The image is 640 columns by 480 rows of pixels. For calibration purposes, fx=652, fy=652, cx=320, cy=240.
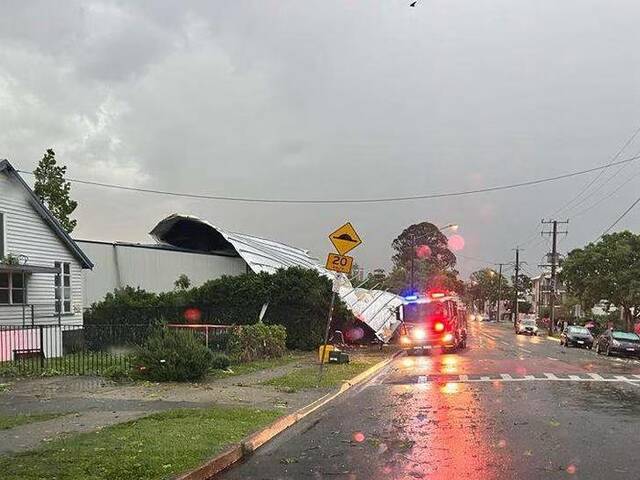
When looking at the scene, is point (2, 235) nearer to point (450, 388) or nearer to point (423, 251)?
point (450, 388)

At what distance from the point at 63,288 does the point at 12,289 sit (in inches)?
104

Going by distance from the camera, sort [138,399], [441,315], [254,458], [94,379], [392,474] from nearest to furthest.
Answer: [392,474], [254,458], [138,399], [94,379], [441,315]

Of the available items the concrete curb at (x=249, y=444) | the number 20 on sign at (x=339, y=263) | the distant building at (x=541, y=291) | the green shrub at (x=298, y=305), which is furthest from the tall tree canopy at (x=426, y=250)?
the concrete curb at (x=249, y=444)

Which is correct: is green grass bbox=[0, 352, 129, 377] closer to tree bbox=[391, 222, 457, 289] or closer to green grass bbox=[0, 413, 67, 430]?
green grass bbox=[0, 413, 67, 430]

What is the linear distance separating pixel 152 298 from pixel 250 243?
13871 mm

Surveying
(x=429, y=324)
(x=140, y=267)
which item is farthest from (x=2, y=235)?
(x=429, y=324)

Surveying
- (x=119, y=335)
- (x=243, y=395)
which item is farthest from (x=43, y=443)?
(x=119, y=335)

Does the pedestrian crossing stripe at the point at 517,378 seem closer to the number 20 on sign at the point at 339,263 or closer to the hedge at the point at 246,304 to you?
the number 20 on sign at the point at 339,263

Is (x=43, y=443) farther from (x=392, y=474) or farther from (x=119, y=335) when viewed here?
(x=119, y=335)

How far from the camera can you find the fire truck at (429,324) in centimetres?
3020

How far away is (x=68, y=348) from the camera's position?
22719 mm

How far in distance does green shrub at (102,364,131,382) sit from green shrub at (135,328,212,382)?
0.31 metres

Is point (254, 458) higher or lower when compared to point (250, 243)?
lower

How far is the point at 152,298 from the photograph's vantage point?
91.0 feet
